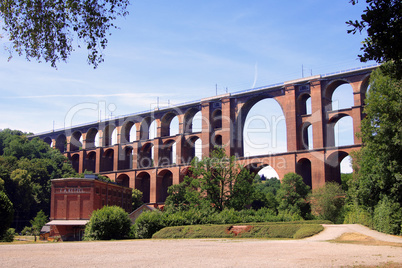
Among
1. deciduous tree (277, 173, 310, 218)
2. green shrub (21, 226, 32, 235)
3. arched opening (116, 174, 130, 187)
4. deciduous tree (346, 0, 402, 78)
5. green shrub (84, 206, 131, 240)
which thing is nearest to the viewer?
deciduous tree (346, 0, 402, 78)

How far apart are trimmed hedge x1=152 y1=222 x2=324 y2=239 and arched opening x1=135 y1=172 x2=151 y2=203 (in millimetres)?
35852

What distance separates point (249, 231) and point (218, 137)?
32515mm

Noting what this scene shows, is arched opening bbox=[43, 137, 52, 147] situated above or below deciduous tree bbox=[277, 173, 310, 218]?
above

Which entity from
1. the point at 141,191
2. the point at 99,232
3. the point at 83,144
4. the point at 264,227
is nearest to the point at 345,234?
the point at 264,227

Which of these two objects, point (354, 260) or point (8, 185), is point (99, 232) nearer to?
point (354, 260)

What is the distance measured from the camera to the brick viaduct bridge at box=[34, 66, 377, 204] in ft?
142

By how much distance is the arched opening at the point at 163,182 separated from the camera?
58.1m

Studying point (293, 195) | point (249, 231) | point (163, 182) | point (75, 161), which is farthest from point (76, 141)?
point (249, 231)

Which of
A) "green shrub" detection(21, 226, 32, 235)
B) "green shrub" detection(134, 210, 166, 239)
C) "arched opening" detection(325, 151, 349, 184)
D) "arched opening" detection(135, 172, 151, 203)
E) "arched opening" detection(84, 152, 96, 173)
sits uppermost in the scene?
"arched opening" detection(84, 152, 96, 173)

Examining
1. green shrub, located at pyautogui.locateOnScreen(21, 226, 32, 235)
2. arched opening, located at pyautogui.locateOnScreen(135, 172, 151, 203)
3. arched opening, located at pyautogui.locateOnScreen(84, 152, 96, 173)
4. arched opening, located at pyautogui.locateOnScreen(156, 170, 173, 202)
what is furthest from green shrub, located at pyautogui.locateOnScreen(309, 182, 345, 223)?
arched opening, located at pyautogui.locateOnScreen(84, 152, 96, 173)

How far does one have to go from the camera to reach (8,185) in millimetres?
53875

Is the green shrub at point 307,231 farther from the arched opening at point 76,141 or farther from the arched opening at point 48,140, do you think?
the arched opening at point 48,140

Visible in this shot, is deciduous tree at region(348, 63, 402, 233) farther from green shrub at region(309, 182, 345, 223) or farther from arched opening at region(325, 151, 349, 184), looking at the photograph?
arched opening at region(325, 151, 349, 184)

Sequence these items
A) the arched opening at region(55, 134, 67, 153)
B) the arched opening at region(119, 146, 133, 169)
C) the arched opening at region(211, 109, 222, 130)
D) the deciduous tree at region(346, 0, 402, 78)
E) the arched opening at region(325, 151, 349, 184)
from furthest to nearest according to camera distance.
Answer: the arched opening at region(55, 134, 67, 153) → the arched opening at region(119, 146, 133, 169) → the arched opening at region(211, 109, 222, 130) → the arched opening at region(325, 151, 349, 184) → the deciduous tree at region(346, 0, 402, 78)
